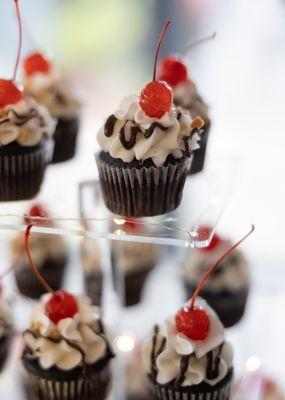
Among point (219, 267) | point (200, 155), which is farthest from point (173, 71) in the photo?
point (219, 267)

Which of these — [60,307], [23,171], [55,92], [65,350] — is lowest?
[65,350]

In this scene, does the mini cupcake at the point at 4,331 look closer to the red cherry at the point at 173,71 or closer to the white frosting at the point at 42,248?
the white frosting at the point at 42,248

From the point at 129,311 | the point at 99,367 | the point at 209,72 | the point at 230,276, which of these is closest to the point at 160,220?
the point at 99,367

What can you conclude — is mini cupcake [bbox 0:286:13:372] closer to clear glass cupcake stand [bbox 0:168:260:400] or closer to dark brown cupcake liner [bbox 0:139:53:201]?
clear glass cupcake stand [bbox 0:168:260:400]

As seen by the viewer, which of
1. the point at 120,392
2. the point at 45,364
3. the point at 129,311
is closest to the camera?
the point at 45,364

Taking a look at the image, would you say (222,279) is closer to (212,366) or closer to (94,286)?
(94,286)

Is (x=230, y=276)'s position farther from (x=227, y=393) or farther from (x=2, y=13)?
(x=2, y=13)

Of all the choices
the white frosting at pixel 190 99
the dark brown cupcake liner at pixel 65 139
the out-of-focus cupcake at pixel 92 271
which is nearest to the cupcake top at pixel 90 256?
the out-of-focus cupcake at pixel 92 271

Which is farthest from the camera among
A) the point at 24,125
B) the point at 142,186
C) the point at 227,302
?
the point at 227,302
